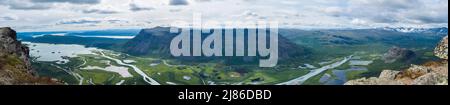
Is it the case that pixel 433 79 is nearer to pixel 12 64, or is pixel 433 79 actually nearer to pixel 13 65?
pixel 13 65

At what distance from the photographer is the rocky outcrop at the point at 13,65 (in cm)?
5577

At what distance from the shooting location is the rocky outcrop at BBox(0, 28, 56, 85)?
5577 centimetres

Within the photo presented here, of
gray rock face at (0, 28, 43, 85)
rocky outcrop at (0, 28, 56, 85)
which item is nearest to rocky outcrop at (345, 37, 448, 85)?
rocky outcrop at (0, 28, 56, 85)

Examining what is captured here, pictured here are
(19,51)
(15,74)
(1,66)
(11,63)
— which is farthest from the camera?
(19,51)

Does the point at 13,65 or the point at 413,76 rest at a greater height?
the point at 413,76

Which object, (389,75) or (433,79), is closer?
(433,79)

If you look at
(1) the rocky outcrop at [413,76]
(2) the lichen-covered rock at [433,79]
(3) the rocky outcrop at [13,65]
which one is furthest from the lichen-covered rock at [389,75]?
(3) the rocky outcrop at [13,65]

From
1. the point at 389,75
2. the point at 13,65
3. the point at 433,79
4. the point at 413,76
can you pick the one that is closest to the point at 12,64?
the point at 13,65

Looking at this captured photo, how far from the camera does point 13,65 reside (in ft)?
221

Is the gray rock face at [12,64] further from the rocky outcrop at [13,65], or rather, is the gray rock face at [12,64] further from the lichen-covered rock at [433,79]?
the lichen-covered rock at [433,79]
